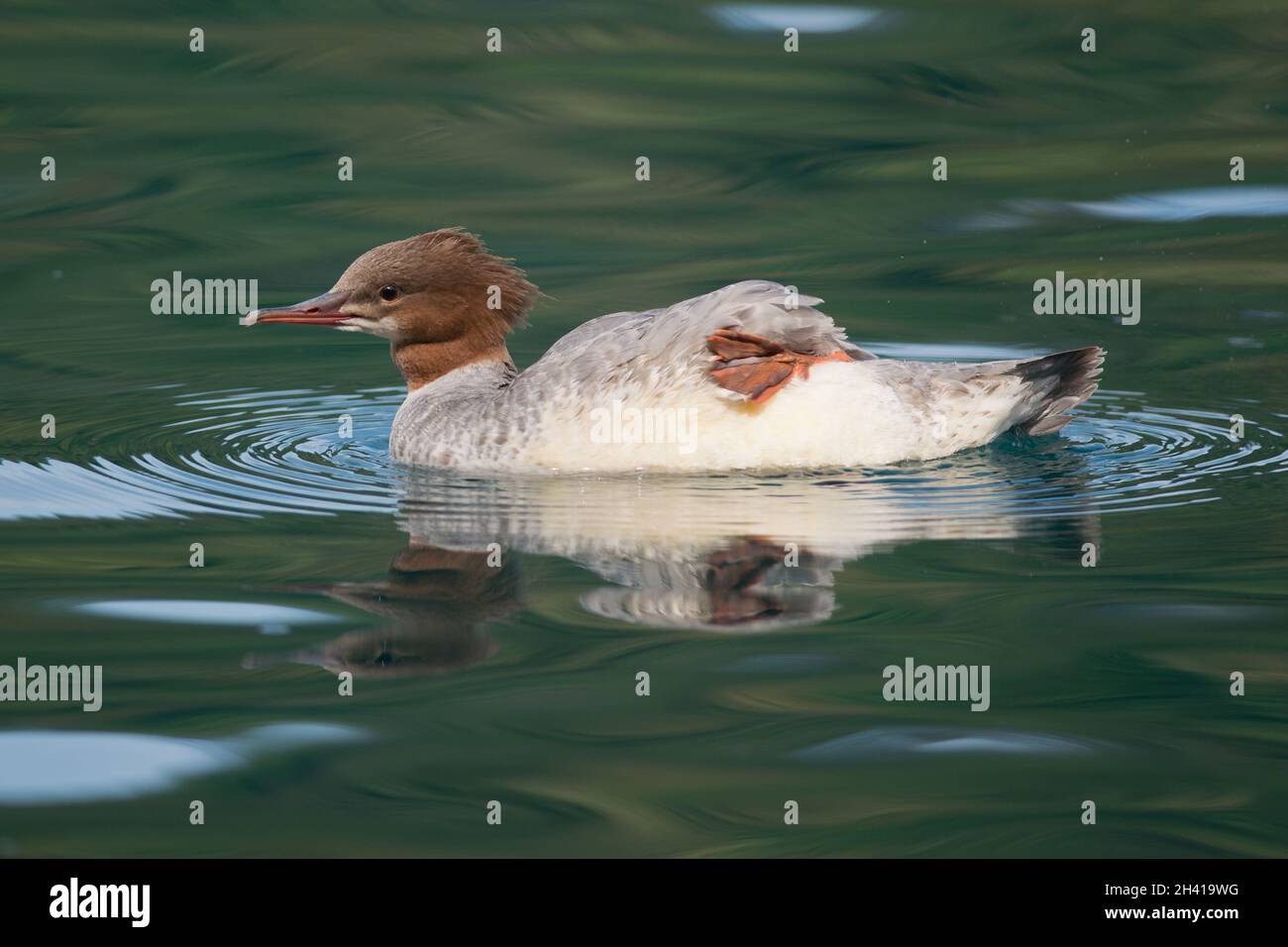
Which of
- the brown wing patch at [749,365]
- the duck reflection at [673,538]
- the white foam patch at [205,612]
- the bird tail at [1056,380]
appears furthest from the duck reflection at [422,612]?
the bird tail at [1056,380]

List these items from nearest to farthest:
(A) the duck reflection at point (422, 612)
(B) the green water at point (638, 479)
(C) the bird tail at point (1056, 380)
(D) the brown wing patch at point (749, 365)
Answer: (B) the green water at point (638, 479)
(A) the duck reflection at point (422, 612)
(D) the brown wing patch at point (749, 365)
(C) the bird tail at point (1056, 380)

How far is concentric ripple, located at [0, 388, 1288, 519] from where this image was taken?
8016 mm

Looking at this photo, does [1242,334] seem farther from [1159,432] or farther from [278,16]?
[278,16]

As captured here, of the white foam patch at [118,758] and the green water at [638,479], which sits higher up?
the green water at [638,479]

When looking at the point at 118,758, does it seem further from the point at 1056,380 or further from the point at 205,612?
the point at 1056,380

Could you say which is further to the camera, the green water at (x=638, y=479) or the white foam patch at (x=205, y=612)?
the white foam patch at (x=205, y=612)

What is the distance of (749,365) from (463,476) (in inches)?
53.0

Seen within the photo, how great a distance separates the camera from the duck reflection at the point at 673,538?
256 inches

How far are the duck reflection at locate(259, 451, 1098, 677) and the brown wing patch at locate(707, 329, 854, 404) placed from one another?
39 centimetres

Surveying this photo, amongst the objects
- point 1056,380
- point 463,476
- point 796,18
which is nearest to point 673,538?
point 463,476

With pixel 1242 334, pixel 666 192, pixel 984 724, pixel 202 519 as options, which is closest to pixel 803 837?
pixel 984 724

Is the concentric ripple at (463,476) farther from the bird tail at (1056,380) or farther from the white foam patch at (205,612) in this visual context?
the white foam patch at (205,612)

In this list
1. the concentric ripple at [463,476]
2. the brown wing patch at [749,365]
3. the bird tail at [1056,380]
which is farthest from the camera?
the bird tail at [1056,380]

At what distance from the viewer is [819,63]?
1516cm
